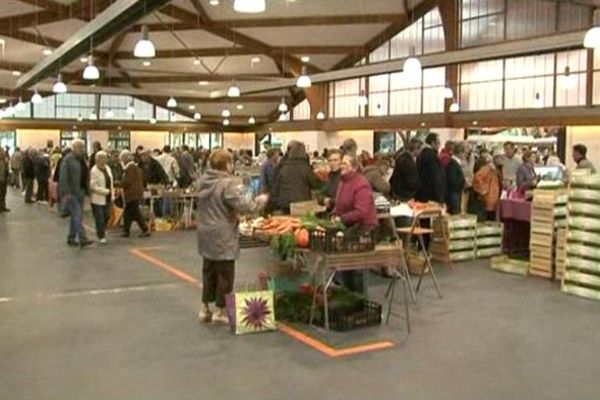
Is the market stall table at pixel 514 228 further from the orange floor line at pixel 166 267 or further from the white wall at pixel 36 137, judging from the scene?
the white wall at pixel 36 137

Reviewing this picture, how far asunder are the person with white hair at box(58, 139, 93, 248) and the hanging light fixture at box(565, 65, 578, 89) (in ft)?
40.3

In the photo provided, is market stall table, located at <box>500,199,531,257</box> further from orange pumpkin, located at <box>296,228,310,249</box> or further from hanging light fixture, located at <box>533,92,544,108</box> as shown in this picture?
hanging light fixture, located at <box>533,92,544,108</box>

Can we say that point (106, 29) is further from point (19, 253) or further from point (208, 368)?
point (208, 368)

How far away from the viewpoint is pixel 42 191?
→ 17953 mm

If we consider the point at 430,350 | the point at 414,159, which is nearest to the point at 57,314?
the point at 430,350

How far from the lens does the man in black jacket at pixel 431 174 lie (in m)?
8.62

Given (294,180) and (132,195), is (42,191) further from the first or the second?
(294,180)

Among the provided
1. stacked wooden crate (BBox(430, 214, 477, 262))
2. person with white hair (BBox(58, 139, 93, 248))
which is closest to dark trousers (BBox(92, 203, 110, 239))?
person with white hair (BBox(58, 139, 93, 248))

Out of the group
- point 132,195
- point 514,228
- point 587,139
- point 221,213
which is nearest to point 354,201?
point 221,213

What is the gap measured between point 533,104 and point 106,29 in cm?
1169

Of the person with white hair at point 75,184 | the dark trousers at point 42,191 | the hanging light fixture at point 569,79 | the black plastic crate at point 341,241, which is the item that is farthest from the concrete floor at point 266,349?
the hanging light fixture at point 569,79

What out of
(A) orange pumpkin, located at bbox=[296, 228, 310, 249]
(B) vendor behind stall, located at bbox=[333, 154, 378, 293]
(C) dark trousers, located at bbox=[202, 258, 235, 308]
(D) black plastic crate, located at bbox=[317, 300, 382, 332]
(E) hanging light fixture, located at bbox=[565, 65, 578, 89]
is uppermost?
(E) hanging light fixture, located at bbox=[565, 65, 578, 89]

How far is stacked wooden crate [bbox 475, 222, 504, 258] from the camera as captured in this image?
29.7 feet

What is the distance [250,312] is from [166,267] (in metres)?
3.08
